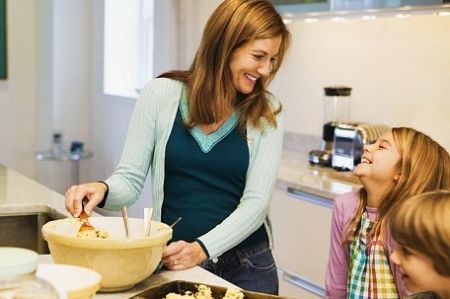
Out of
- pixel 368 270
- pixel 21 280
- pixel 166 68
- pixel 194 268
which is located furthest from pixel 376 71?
pixel 21 280

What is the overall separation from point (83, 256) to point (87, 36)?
4872 mm

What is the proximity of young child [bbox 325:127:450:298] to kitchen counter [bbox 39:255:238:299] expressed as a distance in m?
0.41

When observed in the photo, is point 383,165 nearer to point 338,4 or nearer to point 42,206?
point 42,206

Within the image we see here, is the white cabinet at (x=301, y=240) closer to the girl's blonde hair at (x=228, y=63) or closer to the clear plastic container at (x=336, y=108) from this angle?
the clear plastic container at (x=336, y=108)

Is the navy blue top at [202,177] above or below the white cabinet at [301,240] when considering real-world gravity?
above

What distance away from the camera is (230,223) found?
5.70 ft

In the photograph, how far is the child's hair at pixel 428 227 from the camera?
4.39ft

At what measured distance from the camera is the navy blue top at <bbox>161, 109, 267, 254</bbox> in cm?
186

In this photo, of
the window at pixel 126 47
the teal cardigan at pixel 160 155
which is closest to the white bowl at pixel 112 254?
the teal cardigan at pixel 160 155

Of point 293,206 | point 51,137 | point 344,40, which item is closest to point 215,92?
point 293,206

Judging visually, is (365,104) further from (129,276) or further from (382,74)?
(129,276)

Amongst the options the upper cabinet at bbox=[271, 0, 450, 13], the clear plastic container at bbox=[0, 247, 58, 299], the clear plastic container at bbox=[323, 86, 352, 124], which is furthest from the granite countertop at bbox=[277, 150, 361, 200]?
the clear plastic container at bbox=[0, 247, 58, 299]

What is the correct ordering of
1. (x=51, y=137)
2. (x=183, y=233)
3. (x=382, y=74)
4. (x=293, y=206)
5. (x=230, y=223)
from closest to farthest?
(x=230, y=223), (x=183, y=233), (x=293, y=206), (x=382, y=74), (x=51, y=137)

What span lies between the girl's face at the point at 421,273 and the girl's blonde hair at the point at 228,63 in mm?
627
